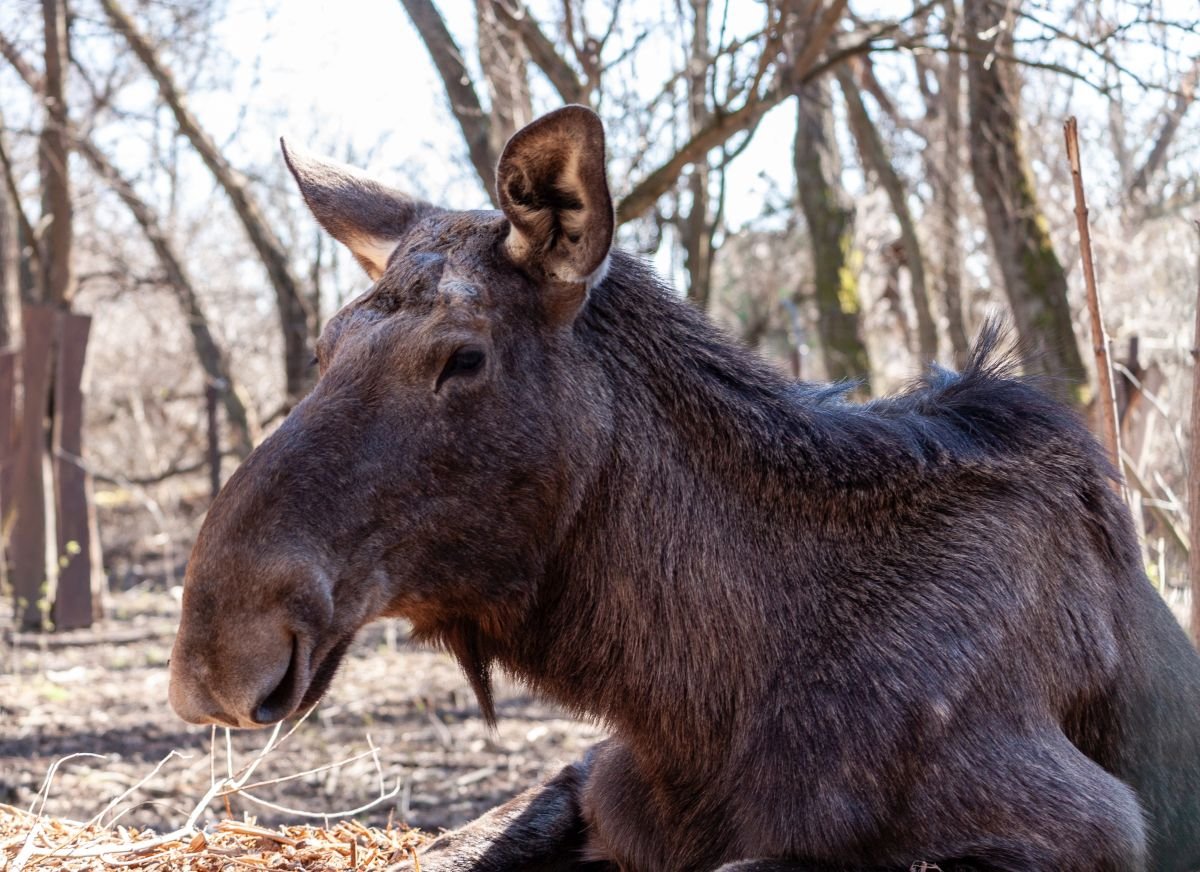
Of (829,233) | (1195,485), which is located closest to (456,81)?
(1195,485)

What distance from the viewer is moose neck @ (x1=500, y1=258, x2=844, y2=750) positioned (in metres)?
3.11

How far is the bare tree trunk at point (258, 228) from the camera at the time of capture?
38.3 feet

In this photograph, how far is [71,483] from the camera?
11.1 metres

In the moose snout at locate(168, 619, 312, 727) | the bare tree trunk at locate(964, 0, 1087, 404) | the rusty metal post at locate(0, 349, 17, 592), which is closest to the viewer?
the moose snout at locate(168, 619, 312, 727)

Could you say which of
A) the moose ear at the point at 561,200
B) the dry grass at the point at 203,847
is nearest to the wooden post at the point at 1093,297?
the moose ear at the point at 561,200

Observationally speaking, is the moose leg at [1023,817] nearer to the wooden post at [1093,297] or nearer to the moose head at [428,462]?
the moose head at [428,462]

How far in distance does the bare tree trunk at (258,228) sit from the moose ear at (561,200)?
8.74m

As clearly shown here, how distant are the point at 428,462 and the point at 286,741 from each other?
5.53m

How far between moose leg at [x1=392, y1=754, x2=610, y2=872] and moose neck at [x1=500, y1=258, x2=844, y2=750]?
0.68 m

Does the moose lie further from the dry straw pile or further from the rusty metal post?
the rusty metal post

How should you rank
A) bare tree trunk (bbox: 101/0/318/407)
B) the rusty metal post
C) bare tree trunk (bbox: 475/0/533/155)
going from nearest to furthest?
1. bare tree trunk (bbox: 475/0/533/155)
2. bare tree trunk (bbox: 101/0/318/407)
3. the rusty metal post

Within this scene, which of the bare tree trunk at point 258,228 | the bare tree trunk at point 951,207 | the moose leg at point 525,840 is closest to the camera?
the moose leg at point 525,840

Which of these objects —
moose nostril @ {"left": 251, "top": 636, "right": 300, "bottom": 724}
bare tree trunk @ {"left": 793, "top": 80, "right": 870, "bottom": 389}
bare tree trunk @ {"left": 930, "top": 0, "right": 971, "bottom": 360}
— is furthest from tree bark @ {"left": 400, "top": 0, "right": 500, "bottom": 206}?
bare tree trunk @ {"left": 793, "top": 80, "right": 870, "bottom": 389}

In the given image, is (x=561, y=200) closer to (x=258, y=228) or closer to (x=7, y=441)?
(x=258, y=228)
